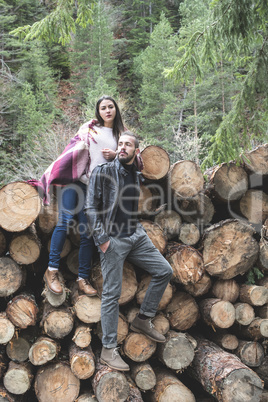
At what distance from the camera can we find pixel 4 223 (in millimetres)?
2654

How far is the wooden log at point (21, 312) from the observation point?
2734mm

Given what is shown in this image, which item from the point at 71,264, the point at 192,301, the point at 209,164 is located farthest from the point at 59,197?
the point at 209,164

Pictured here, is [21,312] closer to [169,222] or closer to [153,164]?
Result: [169,222]

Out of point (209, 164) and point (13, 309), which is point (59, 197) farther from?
point (209, 164)

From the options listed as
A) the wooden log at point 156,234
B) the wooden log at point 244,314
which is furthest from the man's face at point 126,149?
the wooden log at point 244,314

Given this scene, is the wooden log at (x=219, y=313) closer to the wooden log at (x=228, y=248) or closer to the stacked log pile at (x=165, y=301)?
the stacked log pile at (x=165, y=301)

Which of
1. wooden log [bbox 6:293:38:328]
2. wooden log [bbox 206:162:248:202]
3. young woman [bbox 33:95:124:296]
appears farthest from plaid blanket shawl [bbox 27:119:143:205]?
wooden log [bbox 206:162:248:202]

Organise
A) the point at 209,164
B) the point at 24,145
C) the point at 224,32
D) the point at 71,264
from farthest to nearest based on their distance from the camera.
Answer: the point at 24,145 → the point at 209,164 → the point at 224,32 → the point at 71,264

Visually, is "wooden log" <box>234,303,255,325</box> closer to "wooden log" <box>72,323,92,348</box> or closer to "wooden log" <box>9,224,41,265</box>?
"wooden log" <box>72,323,92,348</box>

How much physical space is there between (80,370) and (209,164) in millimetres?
2921

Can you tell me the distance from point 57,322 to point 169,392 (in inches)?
49.0

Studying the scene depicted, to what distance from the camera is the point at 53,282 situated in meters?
2.71

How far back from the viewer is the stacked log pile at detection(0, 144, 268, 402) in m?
2.73

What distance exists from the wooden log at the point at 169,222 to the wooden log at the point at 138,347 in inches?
42.5
